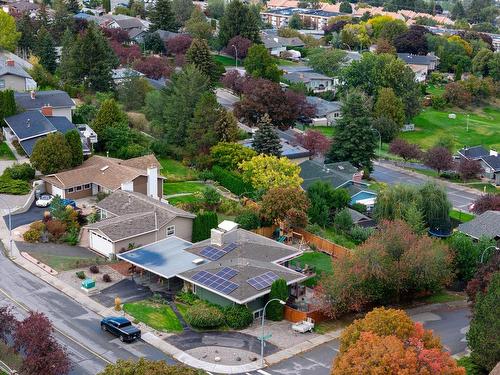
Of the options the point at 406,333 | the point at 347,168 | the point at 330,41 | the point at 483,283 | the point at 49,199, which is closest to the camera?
the point at 406,333

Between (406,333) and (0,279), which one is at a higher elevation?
(406,333)

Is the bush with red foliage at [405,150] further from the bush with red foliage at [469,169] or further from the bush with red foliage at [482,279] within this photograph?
the bush with red foliage at [482,279]

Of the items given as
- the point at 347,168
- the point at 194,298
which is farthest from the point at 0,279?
the point at 347,168

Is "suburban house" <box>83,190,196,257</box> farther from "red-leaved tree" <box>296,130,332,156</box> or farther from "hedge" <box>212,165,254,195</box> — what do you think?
"red-leaved tree" <box>296,130,332,156</box>

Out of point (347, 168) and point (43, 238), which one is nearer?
point (43, 238)

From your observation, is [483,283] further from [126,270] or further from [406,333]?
[126,270]

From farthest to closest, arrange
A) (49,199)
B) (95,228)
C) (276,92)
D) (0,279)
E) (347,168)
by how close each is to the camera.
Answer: (276,92) → (347,168) → (49,199) → (95,228) → (0,279)

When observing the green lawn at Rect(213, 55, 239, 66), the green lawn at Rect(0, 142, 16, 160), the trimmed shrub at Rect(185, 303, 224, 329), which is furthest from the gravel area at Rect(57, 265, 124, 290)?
the green lawn at Rect(213, 55, 239, 66)

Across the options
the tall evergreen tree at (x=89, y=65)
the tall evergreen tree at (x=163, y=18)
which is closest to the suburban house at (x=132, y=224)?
the tall evergreen tree at (x=89, y=65)

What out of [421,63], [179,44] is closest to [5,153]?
[179,44]
